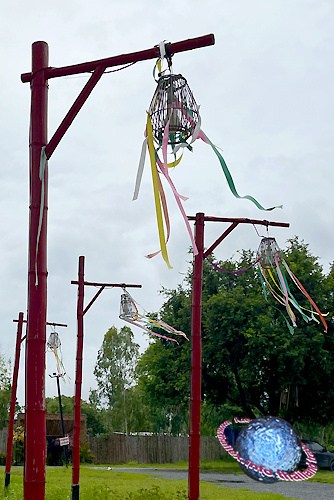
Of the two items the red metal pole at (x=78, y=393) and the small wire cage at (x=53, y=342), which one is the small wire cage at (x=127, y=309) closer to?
the red metal pole at (x=78, y=393)

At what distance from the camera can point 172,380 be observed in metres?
29.0

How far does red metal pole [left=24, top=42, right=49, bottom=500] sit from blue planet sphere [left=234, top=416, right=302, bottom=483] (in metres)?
5.82

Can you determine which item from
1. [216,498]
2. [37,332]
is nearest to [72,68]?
[37,332]

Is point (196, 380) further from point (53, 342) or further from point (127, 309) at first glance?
point (53, 342)

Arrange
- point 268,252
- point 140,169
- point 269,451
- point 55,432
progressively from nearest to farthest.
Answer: point 140,169, point 268,252, point 269,451, point 55,432

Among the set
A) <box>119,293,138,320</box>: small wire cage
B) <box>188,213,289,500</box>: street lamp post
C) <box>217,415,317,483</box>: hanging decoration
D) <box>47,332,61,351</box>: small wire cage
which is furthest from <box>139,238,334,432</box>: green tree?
<box>188,213,289,500</box>: street lamp post

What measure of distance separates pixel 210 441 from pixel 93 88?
1499 inches

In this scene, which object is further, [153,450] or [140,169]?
[153,450]

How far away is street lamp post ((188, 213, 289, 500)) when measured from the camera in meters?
7.89

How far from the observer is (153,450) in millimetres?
40000

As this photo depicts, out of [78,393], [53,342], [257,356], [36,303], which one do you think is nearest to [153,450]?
[257,356]

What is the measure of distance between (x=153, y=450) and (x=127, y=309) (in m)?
31.0

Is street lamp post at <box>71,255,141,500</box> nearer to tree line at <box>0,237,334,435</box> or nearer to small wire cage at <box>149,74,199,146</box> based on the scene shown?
small wire cage at <box>149,74,199,146</box>

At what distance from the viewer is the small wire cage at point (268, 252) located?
28.8 ft
